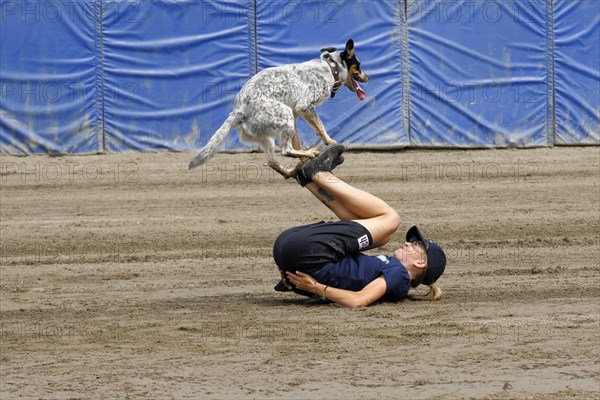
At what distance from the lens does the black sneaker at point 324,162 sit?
8.43 metres

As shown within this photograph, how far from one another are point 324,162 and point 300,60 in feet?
30.1

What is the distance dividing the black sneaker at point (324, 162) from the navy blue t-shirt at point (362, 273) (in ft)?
2.35

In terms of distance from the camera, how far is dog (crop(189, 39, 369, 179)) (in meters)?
8.98

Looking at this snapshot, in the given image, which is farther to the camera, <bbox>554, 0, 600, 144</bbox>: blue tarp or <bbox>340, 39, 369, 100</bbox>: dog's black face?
<bbox>554, 0, 600, 144</bbox>: blue tarp

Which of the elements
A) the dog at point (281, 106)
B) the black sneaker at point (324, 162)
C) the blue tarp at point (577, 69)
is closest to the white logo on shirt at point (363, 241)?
the black sneaker at point (324, 162)

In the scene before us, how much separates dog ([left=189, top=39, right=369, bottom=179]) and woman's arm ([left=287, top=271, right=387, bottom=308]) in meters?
0.93

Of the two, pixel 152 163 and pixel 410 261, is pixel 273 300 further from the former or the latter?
pixel 152 163

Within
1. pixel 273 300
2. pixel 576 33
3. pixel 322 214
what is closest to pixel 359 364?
pixel 273 300

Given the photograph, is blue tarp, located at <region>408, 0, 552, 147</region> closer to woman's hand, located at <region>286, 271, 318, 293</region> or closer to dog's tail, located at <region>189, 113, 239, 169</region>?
dog's tail, located at <region>189, 113, 239, 169</region>

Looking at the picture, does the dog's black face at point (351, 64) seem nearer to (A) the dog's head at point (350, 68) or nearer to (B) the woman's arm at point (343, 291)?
(A) the dog's head at point (350, 68)

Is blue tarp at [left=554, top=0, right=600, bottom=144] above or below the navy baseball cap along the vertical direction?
above

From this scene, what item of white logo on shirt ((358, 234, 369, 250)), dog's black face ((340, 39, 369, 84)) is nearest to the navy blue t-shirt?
white logo on shirt ((358, 234, 369, 250))

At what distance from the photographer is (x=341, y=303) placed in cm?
845

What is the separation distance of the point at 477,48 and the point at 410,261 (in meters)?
10.3
